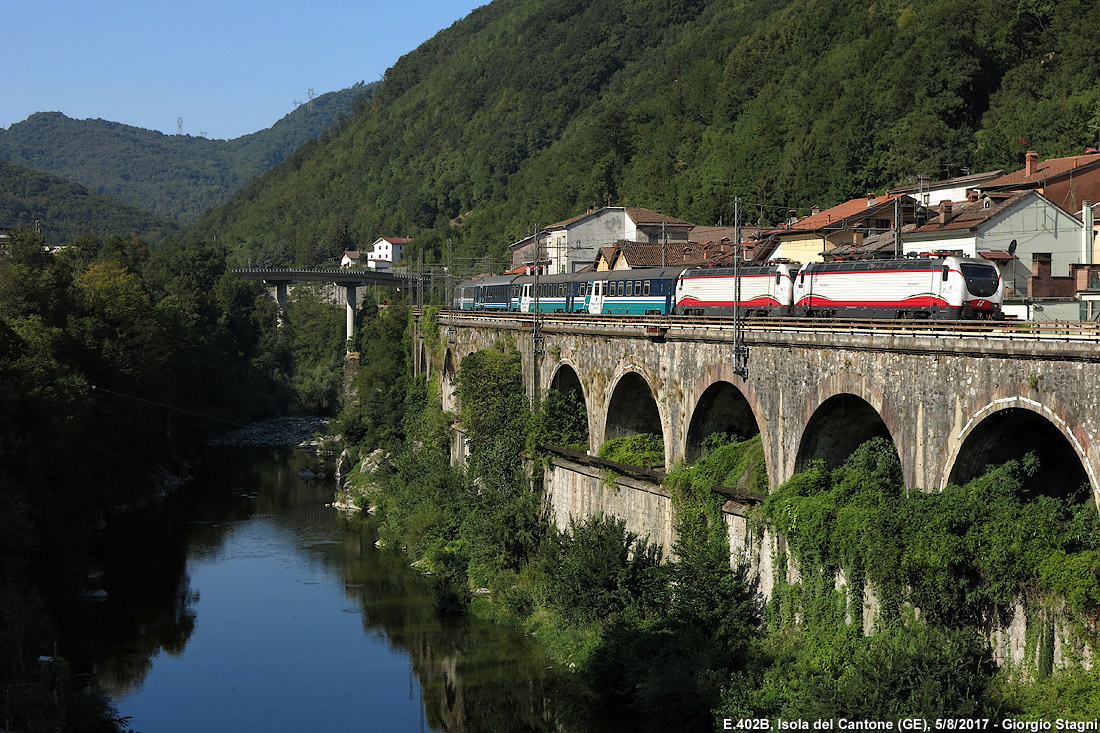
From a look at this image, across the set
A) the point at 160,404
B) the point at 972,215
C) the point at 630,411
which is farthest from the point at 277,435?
the point at 972,215

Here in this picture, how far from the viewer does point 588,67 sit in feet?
585

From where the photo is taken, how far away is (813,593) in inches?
965

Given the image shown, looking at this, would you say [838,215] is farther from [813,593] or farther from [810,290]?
[813,593]

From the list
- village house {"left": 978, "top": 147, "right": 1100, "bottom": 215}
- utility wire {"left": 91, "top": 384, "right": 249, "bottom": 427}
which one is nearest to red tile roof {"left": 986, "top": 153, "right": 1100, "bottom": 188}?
village house {"left": 978, "top": 147, "right": 1100, "bottom": 215}

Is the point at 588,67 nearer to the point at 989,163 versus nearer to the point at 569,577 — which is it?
the point at 989,163

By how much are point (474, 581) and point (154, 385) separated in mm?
34236

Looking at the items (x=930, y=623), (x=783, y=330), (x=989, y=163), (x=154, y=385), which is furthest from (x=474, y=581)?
(x=989, y=163)

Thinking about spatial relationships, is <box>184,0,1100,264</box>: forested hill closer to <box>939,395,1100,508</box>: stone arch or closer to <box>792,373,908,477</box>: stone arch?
<box>792,373,908,477</box>: stone arch

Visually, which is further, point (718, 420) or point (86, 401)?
point (86, 401)

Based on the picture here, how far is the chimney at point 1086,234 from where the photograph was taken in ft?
137

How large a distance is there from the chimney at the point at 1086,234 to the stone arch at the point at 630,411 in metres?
17.8

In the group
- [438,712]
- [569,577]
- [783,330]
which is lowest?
[438,712]

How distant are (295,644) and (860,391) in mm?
19273

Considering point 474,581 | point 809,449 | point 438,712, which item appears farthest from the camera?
point 474,581
